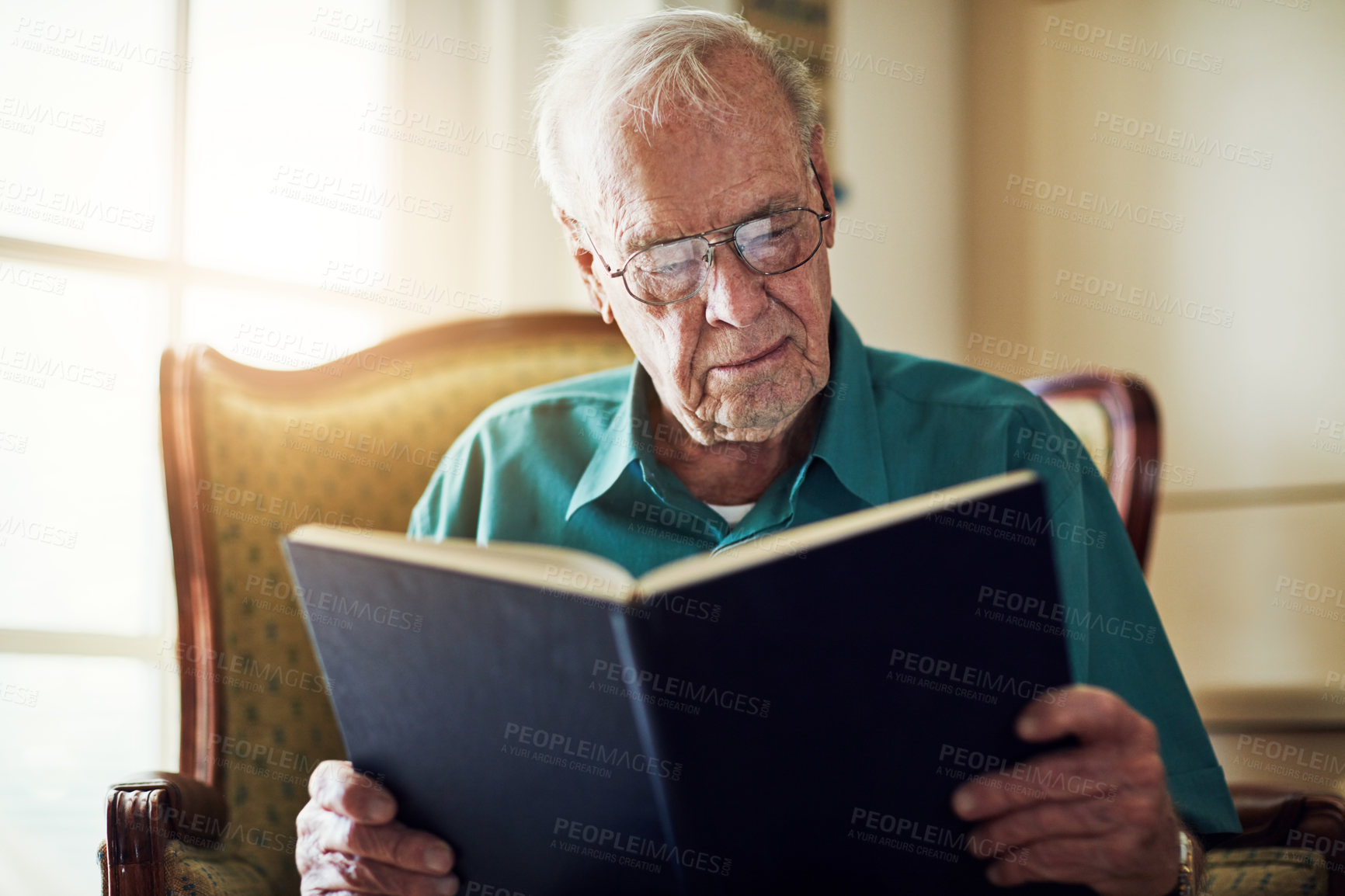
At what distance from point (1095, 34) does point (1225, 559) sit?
4.11ft

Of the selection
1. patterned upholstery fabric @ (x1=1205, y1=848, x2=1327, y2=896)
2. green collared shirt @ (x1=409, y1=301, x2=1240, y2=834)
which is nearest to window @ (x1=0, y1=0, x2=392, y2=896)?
green collared shirt @ (x1=409, y1=301, x2=1240, y2=834)

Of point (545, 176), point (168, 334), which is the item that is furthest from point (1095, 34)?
point (168, 334)

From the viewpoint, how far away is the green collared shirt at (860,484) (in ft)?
3.27

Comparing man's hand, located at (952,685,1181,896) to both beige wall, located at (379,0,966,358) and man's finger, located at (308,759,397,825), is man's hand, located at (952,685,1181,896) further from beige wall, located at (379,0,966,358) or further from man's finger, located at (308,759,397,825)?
beige wall, located at (379,0,966,358)

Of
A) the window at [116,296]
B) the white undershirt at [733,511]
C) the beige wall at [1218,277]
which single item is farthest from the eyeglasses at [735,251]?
the beige wall at [1218,277]

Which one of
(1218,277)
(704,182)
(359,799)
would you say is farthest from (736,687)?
(1218,277)

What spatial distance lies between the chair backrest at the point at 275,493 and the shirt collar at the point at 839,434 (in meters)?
0.38

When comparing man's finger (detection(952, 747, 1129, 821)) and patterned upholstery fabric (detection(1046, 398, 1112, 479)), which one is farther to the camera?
patterned upholstery fabric (detection(1046, 398, 1112, 479))

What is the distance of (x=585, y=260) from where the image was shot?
131cm

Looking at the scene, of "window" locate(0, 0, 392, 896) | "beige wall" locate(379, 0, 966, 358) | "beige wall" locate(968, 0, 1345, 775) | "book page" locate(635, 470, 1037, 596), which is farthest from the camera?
"beige wall" locate(379, 0, 966, 358)

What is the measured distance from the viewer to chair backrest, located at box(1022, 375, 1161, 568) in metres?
1.34

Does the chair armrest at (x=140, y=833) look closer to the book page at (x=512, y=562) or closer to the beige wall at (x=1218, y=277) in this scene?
the book page at (x=512, y=562)

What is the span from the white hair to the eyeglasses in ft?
0.37

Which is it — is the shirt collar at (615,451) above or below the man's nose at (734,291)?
below
